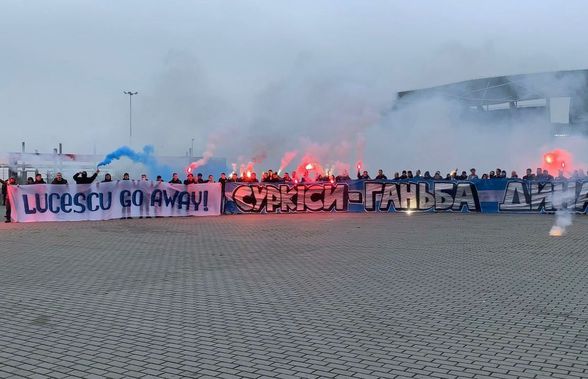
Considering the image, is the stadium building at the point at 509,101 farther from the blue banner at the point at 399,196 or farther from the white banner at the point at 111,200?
the white banner at the point at 111,200

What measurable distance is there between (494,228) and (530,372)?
37.6ft

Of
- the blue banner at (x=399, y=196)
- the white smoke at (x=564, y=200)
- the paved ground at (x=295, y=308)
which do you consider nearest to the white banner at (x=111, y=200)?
the blue banner at (x=399, y=196)

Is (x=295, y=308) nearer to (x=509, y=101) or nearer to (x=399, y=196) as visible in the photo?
(x=399, y=196)

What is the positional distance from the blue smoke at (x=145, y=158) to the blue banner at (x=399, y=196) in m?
8.87

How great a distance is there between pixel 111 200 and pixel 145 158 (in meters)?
12.8

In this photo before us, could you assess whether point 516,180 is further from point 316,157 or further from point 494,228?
point 316,157

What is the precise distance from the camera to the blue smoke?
26562mm

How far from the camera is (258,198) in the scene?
805 inches

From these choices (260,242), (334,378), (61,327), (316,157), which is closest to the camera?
(334,378)

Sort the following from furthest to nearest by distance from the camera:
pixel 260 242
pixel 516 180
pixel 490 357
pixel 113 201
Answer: pixel 516 180 < pixel 113 201 < pixel 260 242 < pixel 490 357

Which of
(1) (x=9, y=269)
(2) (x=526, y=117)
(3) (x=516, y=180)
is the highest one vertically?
(2) (x=526, y=117)

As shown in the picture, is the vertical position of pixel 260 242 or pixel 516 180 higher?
pixel 516 180

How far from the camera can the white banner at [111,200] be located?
16922 mm

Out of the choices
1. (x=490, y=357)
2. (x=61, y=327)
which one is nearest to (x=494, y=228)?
(x=490, y=357)
